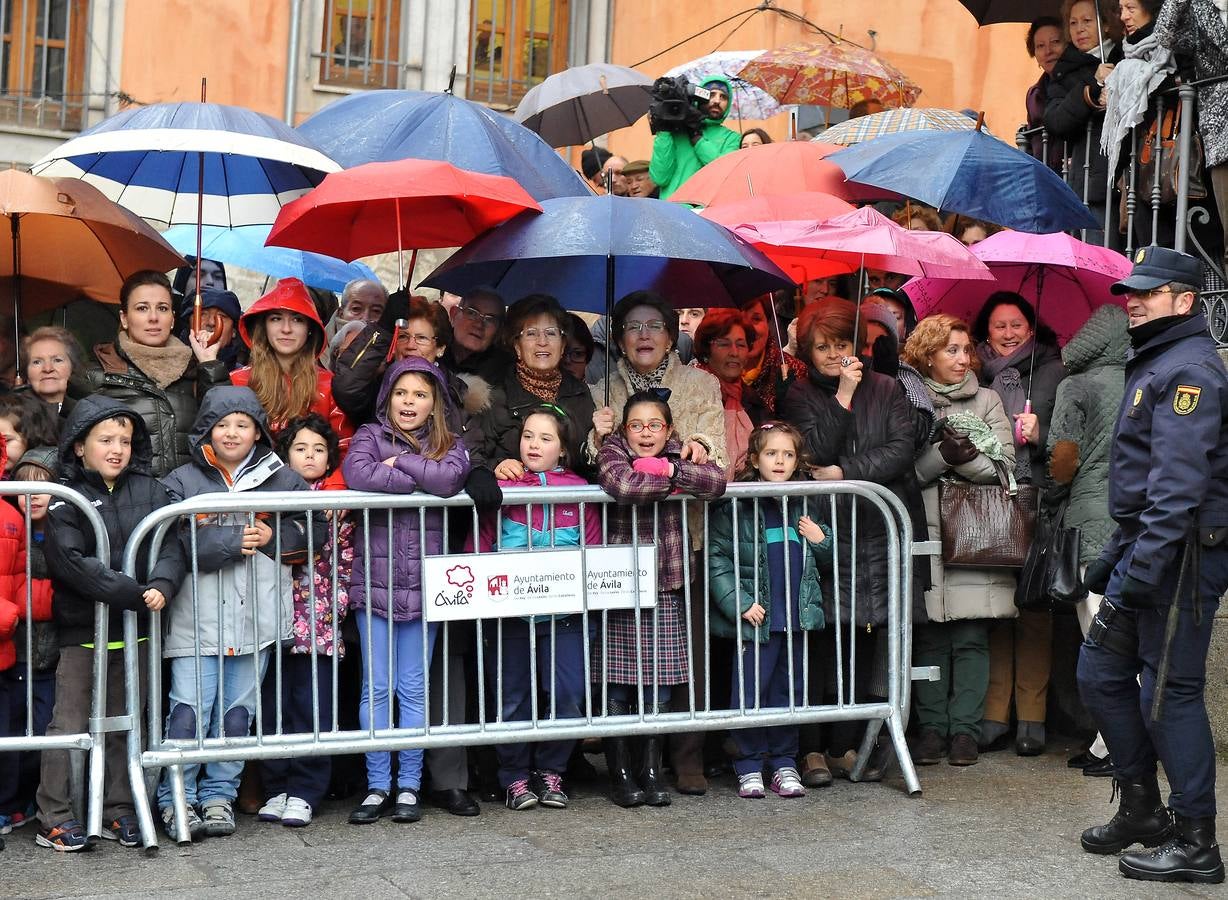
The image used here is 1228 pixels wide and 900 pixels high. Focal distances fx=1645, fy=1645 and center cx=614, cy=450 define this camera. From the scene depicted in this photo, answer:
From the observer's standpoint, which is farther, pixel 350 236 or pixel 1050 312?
pixel 1050 312

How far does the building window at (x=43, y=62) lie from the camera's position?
16125mm

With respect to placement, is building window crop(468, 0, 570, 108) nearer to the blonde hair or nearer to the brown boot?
the blonde hair

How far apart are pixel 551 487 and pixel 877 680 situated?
176 cm

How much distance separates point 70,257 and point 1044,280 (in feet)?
15.3

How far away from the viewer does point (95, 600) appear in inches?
226

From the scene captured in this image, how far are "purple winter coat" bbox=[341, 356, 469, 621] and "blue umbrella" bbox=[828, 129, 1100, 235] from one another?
103 inches

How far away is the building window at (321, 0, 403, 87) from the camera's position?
17.0m

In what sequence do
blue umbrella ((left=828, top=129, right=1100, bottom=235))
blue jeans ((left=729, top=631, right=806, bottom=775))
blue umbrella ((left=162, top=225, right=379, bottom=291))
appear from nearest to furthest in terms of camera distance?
blue jeans ((left=729, top=631, right=806, bottom=775)) → blue umbrella ((left=828, top=129, right=1100, bottom=235)) → blue umbrella ((left=162, top=225, right=379, bottom=291))

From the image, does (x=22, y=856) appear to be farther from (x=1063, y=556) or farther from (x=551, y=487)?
(x=1063, y=556)

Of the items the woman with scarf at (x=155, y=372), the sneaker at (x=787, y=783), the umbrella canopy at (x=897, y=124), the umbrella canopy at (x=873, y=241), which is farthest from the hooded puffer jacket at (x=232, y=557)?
the umbrella canopy at (x=897, y=124)

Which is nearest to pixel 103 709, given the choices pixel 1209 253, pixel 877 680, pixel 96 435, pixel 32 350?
pixel 96 435

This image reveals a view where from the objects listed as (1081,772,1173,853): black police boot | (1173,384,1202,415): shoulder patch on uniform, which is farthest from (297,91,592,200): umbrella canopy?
(1081,772,1173,853): black police boot

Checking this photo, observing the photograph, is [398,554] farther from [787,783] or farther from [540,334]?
[787,783]

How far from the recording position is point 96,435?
5.93 metres
